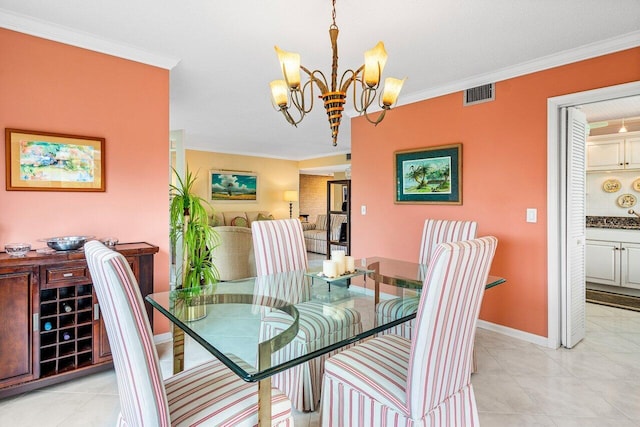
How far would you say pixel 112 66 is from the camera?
251cm

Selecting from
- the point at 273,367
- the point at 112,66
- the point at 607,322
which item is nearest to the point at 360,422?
the point at 273,367

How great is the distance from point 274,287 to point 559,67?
282cm

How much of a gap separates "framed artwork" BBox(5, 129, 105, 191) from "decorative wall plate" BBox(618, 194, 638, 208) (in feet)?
20.4

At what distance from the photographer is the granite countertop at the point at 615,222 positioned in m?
4.40

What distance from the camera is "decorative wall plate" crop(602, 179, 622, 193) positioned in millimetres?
4711

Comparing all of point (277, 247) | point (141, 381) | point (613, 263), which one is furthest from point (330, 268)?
point (613, 263)

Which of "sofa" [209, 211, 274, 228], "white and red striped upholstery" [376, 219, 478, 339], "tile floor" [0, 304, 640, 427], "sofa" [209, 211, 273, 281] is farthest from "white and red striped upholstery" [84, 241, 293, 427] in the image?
"sofa" [209, 211, 274, 228]

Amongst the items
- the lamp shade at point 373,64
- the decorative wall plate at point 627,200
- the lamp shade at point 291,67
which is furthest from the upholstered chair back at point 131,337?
the decorative wall plate at point 627,200

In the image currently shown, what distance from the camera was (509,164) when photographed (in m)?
2.98

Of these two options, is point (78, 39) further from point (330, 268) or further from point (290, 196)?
point (290, 196)

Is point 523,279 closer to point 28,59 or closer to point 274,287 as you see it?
point 274,287

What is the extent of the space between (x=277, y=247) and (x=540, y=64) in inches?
103

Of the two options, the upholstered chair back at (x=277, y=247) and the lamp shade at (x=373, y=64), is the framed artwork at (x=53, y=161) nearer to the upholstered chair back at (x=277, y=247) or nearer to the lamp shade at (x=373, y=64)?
the upholstered chair back at (x=277, y=247)

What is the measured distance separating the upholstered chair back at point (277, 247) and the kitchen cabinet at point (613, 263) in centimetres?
429
